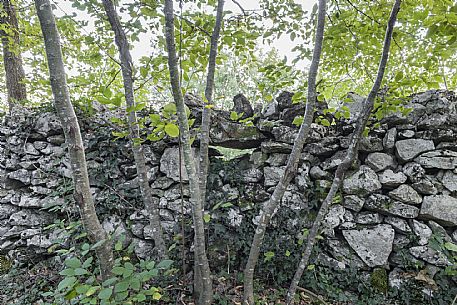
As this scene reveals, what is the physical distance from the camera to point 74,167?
5.42ft

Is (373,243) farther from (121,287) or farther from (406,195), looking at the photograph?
(121,287)

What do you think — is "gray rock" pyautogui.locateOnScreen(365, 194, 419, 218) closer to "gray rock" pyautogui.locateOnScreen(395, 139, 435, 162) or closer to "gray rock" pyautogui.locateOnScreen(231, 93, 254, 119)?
"gray rock" pyautogui.locateOnScreen(395, 139, 435, 162)

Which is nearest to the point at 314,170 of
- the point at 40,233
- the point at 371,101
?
the point at 371,101

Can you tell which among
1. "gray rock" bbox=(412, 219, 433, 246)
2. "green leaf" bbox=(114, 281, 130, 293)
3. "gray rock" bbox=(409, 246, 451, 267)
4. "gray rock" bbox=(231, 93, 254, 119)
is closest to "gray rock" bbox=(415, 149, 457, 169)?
"gray rock" bbox=(412, 219, 433, 246)

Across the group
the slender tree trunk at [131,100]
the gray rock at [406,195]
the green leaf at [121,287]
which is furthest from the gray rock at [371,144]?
the green leaf at [121,287]

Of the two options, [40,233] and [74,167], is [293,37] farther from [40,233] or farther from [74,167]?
[40,233]

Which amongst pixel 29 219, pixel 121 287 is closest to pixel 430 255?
pixel 121 287

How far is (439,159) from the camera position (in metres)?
2.66

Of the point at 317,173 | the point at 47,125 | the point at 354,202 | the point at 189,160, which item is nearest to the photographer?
the point at 189,160

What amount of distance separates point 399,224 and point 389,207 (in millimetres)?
200

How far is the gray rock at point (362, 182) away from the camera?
2781 mm

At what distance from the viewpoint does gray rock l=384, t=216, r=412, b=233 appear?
266 centimetres

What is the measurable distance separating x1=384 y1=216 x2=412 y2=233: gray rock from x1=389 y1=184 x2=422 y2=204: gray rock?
22 centimetres

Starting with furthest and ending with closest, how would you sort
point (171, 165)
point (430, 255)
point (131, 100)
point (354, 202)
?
point (171, 165) < point (354, 202) < point (430, 255) < point (131, 100)
